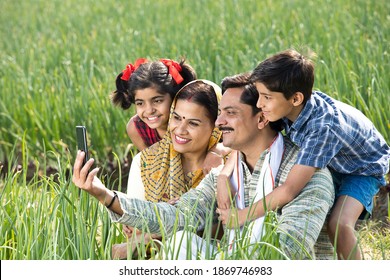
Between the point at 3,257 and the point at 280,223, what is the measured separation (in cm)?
100

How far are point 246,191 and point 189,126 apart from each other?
40 cm

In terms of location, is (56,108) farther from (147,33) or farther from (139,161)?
(147,33)

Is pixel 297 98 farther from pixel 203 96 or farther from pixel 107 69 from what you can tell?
pixel 107 69

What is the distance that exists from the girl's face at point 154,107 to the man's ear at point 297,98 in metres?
0.79

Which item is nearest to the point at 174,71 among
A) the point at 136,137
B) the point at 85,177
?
the point at 136,137

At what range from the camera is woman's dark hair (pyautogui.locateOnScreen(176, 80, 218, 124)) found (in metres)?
3.52

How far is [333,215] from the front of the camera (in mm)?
3303

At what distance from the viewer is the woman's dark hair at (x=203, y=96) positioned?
352 cm

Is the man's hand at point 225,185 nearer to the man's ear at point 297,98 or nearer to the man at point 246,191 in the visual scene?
the man at point 246,191

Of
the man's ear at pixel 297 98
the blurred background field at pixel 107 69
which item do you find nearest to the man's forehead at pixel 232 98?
the man's ear at pixel 297 98

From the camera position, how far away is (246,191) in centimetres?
330

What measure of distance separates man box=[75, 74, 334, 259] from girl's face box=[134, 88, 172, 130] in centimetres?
56
